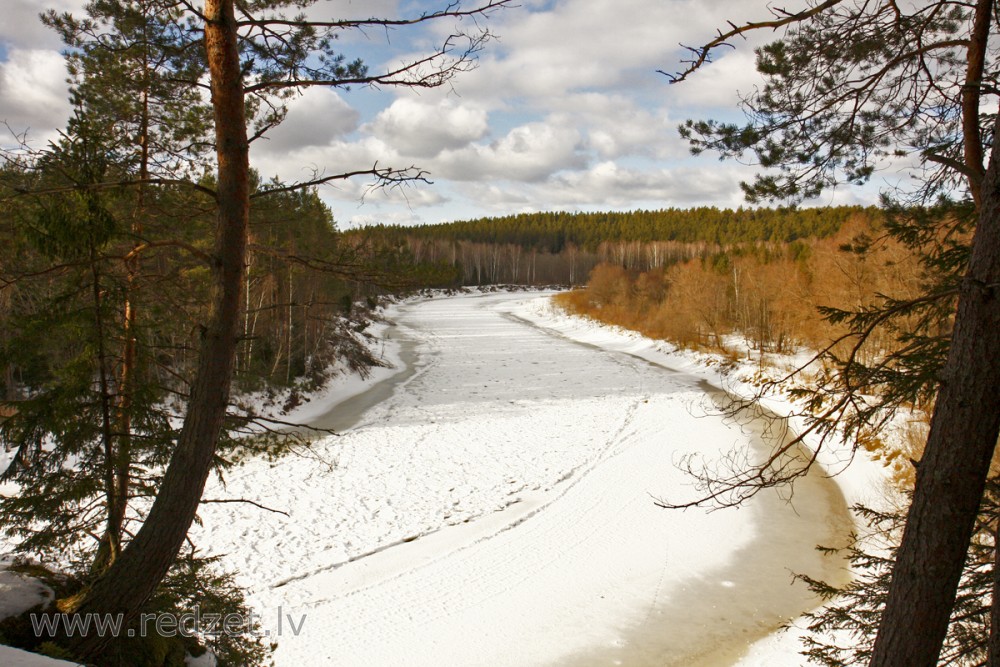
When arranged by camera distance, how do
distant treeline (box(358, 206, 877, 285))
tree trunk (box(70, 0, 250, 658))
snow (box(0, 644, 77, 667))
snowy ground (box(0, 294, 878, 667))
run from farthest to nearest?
distant treeline (box(358, 206, 877, 285))
snowy ground (box(0, 294, 878, 667))
tree trunk (box(70, 0, 250, 658))
snow (box(0, 644, 77, 667))

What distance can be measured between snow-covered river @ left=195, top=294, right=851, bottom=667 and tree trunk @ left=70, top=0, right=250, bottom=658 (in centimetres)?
346

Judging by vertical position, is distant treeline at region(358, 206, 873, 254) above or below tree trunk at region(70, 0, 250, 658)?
above

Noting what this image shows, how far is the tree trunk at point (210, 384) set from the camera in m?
3.63

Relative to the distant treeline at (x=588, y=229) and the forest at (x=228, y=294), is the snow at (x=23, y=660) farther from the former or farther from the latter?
the distant treeline at (x=588, y=229)

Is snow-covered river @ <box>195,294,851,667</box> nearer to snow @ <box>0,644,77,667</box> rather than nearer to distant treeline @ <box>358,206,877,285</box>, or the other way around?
snow @ <box>0,644,77,667</box>

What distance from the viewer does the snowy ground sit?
689cm

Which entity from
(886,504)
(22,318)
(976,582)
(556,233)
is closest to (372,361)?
(886,504)

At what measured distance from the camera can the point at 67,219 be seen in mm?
3576

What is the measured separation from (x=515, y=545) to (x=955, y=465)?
730 centimetres

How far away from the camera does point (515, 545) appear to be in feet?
30.3

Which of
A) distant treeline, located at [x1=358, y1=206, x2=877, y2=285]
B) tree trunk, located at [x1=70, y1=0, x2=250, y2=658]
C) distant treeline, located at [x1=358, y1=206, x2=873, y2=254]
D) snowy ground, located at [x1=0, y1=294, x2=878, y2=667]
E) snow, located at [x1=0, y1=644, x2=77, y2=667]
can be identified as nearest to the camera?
snow, located at [x1=0, y1=644, x2=77, y2=667]

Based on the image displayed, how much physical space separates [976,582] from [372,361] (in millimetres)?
21624

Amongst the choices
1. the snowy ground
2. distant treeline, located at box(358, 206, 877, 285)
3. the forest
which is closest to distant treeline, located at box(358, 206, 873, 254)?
distant treeline, located at box(358, 206, 877, 285)

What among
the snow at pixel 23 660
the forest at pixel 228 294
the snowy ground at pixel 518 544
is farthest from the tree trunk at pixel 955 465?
the snow at pixel 23 660
